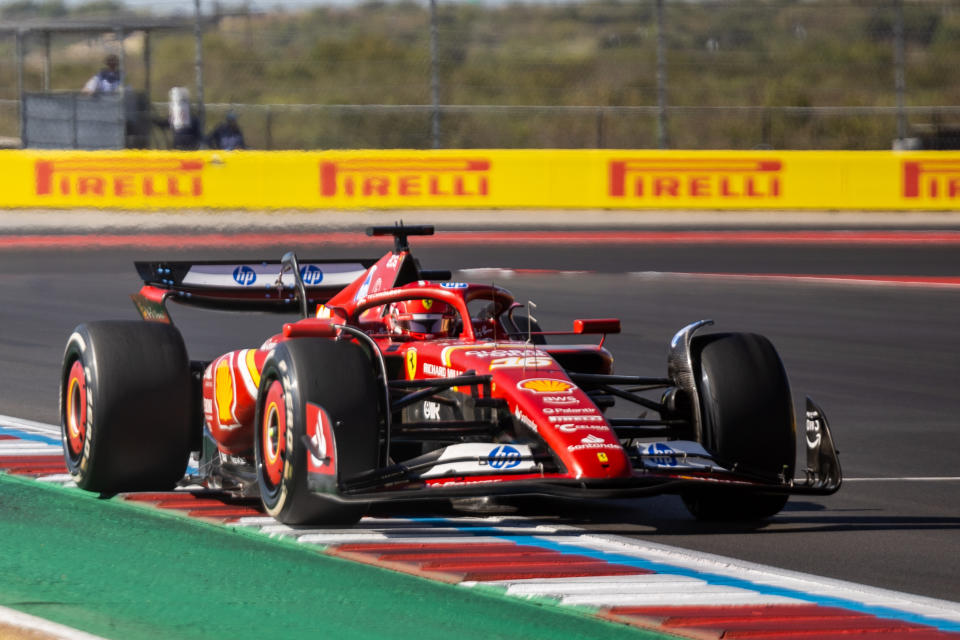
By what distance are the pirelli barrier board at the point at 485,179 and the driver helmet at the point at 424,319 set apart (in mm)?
15754

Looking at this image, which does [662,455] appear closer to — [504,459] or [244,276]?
[504,459]

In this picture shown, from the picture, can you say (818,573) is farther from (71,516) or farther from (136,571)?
(71,516)

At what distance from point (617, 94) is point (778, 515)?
38164mm

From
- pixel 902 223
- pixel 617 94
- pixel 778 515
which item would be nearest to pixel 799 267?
pixel 902 223

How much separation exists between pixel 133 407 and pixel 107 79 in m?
19.8

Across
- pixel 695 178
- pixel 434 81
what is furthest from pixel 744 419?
pixel 434 81

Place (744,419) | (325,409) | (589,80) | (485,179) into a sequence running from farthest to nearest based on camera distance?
(589,80), (485,179), (744,419), (325,409)

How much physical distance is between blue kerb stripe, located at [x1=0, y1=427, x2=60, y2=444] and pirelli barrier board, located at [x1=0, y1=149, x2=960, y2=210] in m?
13.5

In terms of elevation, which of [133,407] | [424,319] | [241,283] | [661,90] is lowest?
[133,407]

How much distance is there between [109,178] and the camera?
22969 mm

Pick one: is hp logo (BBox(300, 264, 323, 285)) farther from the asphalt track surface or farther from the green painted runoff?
the green painted runoff

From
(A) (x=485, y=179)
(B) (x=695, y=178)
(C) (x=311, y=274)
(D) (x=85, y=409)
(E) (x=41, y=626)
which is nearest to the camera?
(E) (x=41, y=626)

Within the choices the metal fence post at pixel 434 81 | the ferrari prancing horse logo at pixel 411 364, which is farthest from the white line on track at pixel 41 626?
the metal fence post at pixel 434 81

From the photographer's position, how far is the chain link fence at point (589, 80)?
114 feet
